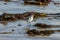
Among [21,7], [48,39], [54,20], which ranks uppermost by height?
[21,7]

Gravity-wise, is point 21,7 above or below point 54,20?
above

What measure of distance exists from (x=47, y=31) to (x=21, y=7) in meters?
0.27

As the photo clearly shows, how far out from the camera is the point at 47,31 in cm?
111

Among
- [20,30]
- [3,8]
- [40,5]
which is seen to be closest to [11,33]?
[20,30]

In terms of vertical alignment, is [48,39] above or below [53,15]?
below

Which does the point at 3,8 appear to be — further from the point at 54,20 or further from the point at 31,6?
the point at 54,20

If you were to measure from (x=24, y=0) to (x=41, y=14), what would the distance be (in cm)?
17

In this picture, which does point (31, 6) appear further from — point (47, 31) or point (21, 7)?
point (47, 31)

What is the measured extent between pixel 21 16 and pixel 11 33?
0.15m

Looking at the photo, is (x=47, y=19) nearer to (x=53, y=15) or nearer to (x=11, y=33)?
(x=53, y=15)

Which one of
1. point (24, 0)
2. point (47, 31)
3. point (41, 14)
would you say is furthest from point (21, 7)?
point (47, 31)

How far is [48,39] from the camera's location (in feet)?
3.59

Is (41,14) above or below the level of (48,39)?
above

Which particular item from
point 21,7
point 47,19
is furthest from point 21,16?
point 47,19
